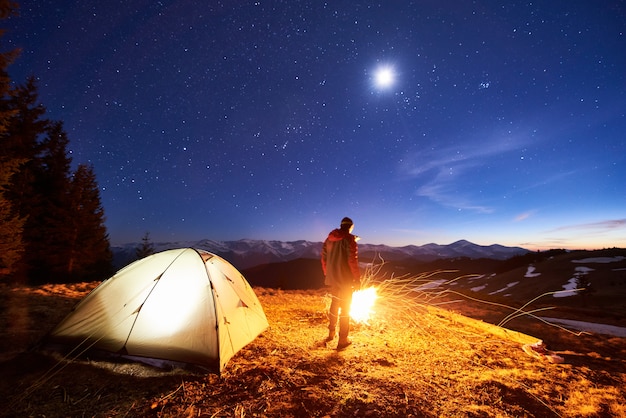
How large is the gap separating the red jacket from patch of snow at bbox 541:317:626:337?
8522mm

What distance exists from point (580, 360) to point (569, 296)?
29867mm

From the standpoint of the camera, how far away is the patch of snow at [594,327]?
867 cm

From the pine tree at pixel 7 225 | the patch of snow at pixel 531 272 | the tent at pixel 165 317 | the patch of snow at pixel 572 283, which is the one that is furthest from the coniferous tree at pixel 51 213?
the patch of snow at pixel 531 272

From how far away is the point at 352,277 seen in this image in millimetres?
6562

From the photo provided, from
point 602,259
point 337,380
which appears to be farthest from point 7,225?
point 602,259

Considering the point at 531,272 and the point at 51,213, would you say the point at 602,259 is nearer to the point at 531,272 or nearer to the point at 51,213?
the point at 531,272

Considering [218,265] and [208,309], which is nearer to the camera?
[208,309]

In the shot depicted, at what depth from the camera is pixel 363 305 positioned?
964 cm

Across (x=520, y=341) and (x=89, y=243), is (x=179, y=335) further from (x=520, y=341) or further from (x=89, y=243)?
(x=89, y=243)

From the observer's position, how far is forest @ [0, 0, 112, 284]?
62.0 feet

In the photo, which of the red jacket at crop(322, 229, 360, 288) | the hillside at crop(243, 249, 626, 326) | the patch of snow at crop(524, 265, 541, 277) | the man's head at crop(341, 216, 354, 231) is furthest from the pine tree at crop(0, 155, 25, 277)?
the patch of snow at crop(524, 265, 541, 277)

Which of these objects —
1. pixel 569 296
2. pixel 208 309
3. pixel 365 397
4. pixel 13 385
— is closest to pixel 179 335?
pixel 208 309

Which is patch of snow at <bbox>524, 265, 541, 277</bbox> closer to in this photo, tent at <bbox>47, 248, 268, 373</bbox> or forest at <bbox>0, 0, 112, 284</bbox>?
tent at <bbox>47, 248, 268, 373</bbox>

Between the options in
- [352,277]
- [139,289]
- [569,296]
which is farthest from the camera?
[569,296]
